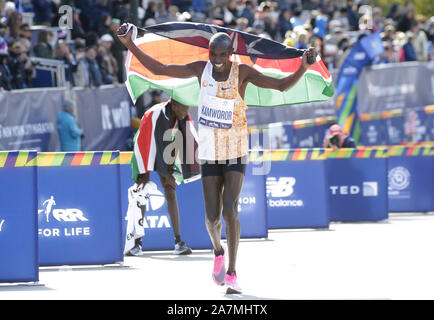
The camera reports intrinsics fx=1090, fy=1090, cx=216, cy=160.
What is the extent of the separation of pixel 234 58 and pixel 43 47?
816 cm

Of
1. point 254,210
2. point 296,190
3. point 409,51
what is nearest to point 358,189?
point 296,190

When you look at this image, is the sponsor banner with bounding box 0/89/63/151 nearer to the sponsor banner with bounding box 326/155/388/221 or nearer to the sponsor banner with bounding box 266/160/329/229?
the sponsor banner with bounding box 266/160/329/229

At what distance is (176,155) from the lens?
11680mm

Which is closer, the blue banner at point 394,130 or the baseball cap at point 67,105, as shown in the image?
the baseball cap at point 67,105

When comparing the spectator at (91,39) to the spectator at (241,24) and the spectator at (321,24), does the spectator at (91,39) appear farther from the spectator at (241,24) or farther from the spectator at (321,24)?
the spectator at (321,24)

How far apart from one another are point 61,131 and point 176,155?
20.2 feet

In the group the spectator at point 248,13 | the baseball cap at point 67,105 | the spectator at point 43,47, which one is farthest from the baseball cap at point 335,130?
the spectator at point 248,13

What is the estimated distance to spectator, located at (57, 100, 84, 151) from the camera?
1744 cm

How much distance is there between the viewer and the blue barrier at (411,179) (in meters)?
17.2

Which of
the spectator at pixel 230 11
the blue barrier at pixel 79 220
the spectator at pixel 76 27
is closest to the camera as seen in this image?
the blue barrier at pixel 79 220

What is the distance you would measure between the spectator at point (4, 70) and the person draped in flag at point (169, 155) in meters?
5.63
